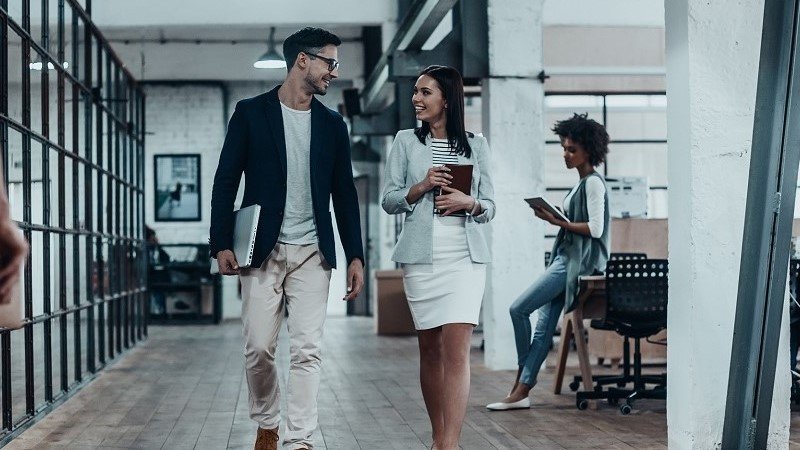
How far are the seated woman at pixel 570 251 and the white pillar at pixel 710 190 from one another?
1.44 metres

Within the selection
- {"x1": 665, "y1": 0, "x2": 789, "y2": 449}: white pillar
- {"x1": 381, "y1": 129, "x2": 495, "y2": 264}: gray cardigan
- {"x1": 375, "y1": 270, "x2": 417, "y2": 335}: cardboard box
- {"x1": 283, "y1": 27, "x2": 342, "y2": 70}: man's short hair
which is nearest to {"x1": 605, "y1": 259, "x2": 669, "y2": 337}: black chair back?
{"x1": 665, "y1": 0, "x2": 789, "y2": 449}: white pillar

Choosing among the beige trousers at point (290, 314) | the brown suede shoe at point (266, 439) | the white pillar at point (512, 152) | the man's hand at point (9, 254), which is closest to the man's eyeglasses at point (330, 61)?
the beige trousers at point (290, 314)

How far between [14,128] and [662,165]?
943 centimetres

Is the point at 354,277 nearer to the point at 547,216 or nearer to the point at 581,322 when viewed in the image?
the point at 547,216

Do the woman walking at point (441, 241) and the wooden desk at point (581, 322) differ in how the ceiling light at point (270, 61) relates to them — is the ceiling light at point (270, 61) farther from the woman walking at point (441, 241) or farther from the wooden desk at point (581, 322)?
the woman walking at point (441, 241)

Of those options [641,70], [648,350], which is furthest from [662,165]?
[648,350]

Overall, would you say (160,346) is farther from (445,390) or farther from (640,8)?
(445,390)

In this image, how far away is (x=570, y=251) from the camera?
5941 mm

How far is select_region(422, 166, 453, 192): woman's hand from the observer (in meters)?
3.90

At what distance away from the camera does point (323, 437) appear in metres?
4.99

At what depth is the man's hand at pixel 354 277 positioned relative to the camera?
155 inches

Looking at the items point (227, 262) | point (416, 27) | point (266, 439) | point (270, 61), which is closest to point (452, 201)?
point (227, 262)

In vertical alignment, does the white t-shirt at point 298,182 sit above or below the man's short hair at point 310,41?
below

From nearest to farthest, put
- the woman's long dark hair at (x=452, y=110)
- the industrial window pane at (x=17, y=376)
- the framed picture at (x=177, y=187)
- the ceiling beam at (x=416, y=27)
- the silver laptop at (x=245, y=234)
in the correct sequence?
the silver laptop at (x=245, y=234) → the woman's long dark hair at (x=452, y=110) → the industrial window pane at (x=17, y=376) → the ceiling beam at (x=416, y=27) → the framed picture at (x=177, y=187)
